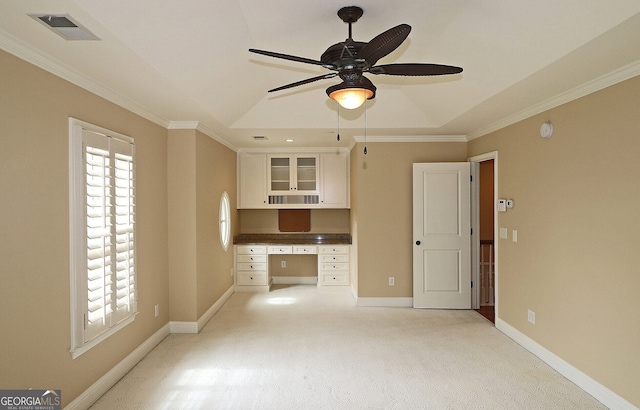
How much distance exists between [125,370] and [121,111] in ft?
7.35

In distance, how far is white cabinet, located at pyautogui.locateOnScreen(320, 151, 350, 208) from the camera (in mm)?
5734

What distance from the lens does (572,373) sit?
9.07 ft

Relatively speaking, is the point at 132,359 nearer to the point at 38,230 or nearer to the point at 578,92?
the point at 38,230

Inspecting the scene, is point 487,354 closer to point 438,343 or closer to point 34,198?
point 438,343

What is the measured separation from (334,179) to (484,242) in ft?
8.28

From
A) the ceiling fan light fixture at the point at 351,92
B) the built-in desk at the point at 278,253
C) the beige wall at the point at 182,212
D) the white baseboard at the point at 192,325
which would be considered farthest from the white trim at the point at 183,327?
the ceiling fan light fixture at the point at 351,92

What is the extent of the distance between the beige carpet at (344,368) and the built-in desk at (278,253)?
3.78ft

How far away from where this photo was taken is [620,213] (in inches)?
92.5

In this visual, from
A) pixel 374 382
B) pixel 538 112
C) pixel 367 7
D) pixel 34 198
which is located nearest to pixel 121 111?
pixel 34 198

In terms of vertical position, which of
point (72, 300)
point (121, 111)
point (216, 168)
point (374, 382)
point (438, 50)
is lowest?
point (374, 382)

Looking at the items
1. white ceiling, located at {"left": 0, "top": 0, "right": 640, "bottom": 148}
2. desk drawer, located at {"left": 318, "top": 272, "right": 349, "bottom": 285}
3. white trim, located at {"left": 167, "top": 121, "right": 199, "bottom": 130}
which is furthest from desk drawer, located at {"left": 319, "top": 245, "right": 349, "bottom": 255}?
white trim, located at {"left": 167, "top": 121, "right": 199, "bottom": 130}

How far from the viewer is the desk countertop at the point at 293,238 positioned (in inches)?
219

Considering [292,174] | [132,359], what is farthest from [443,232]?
[132,359]

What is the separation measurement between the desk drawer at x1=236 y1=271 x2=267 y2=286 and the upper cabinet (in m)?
1.15
